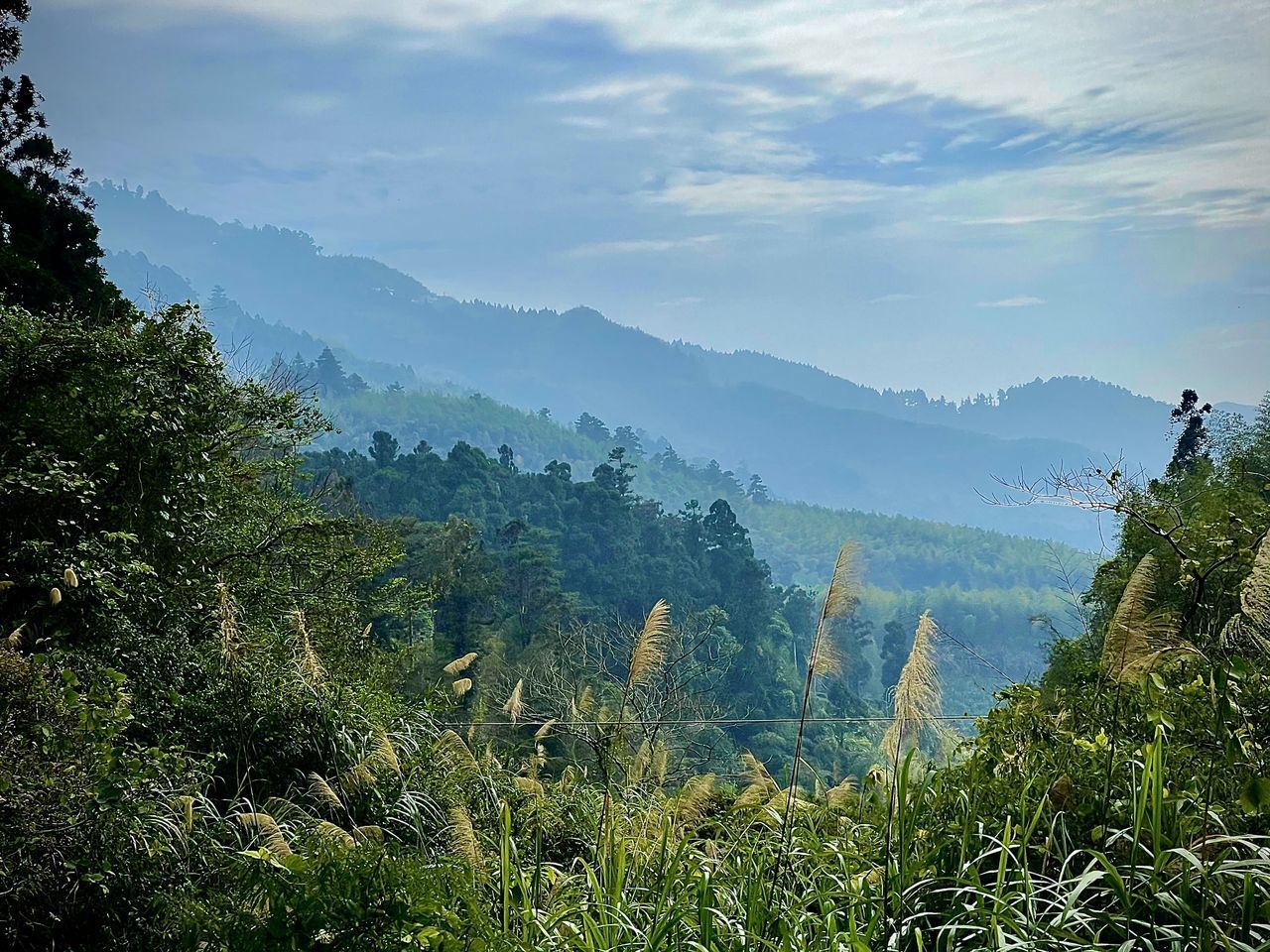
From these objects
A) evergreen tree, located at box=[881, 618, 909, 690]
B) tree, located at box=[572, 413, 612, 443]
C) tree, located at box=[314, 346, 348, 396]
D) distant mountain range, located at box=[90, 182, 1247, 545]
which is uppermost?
distant mountain range, located at box=[90, 182, 1247, 545]

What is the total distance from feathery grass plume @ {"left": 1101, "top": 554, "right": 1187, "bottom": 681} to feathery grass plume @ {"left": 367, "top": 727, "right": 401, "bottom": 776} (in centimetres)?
272

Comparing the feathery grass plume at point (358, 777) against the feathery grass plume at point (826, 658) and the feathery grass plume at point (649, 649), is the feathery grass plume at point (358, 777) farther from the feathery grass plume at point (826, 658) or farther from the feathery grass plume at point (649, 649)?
the feathery grass plume at point (826, 658)

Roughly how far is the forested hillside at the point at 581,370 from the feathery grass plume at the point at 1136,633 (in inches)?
5397

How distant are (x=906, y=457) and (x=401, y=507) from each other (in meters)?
125

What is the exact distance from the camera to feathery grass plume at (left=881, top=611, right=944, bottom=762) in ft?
6.90

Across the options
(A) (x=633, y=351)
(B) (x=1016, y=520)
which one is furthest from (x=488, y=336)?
(B) (x=1016, y=520)

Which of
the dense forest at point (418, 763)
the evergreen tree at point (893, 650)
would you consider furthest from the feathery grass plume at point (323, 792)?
the evergreen tree at point (893, 650)

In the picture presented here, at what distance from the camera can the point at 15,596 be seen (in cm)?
431

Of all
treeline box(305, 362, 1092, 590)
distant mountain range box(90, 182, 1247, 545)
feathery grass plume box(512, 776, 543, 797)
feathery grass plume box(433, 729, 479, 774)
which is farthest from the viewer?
distant mountain range box(90, 182, 1247, 545)

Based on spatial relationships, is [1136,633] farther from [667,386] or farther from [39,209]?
[667,386]

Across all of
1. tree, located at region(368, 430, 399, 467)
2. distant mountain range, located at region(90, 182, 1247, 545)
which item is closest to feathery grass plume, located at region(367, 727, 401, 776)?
tree, located at region(368, 430, 399, 467)

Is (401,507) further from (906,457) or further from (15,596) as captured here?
(906,457)

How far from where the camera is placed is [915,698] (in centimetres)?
213

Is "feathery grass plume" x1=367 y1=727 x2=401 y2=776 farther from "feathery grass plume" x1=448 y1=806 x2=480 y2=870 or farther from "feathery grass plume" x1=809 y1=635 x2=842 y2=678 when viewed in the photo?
"feathery grass plume" x1=809 y1=635 x2=842 y2=678
